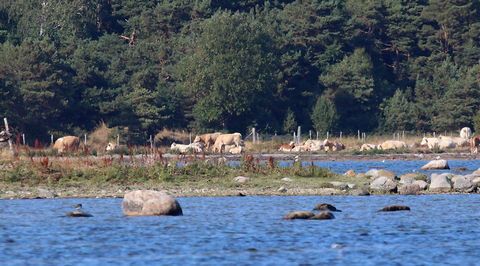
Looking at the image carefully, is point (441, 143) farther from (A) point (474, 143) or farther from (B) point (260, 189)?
(B) point (260, 189)

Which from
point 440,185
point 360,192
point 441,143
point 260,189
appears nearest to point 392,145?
point 441,143

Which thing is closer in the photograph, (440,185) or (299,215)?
(299,215)

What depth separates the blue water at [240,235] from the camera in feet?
71.3

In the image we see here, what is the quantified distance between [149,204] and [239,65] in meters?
66.0

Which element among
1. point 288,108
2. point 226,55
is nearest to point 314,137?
point 288,108

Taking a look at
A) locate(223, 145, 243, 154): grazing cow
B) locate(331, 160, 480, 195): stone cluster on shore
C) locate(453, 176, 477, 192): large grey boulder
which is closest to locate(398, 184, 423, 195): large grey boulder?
locate(331, 160, 480, 195): stone cluster on shore

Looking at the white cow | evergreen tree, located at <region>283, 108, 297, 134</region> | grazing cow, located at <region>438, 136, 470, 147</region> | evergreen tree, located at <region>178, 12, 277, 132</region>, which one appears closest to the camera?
the white cow

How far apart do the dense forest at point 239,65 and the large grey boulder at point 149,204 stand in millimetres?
48248

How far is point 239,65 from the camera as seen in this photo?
3725 inches

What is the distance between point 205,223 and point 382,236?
534cm

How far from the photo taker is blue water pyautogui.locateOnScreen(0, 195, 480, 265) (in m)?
21.7

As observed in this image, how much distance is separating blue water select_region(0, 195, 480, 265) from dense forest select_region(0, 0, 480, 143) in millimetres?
47225

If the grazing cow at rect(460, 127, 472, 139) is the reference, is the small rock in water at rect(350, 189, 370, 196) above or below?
below

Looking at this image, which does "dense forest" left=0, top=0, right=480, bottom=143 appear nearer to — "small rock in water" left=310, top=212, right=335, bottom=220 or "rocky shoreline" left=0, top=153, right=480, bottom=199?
"rocky shoreline" left=0, top=153, right=480, bottom=199
